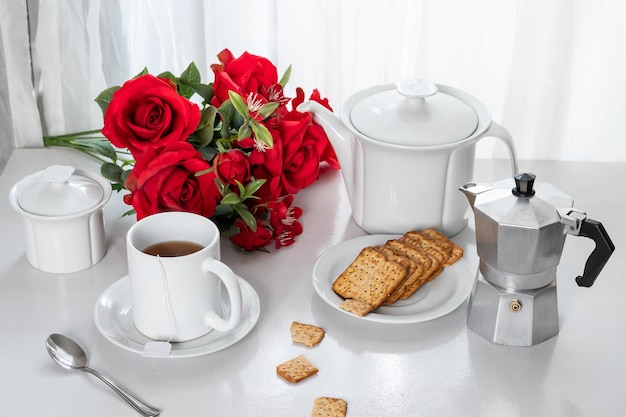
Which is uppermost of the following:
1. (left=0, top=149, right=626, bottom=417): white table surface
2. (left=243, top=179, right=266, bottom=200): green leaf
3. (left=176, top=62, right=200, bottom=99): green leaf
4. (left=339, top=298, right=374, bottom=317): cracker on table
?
(left=176, top=62, right=200, bottom=99): green leaf

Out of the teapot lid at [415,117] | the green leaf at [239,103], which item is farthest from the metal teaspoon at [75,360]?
the teapot lid at [415,117]

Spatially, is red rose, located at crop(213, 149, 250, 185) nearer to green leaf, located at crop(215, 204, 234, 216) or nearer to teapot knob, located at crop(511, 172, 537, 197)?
green leaf, located at crop(215, 204, 234, 216)

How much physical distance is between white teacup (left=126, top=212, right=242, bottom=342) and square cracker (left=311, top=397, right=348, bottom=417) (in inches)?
5.5

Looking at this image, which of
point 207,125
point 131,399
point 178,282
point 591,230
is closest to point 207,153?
point 207,125

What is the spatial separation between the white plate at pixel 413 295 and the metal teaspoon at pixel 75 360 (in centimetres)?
27

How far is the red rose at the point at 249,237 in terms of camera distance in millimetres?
1124

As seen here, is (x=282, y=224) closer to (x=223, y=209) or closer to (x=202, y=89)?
(x=223, y=209)

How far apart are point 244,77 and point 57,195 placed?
0.31 meters

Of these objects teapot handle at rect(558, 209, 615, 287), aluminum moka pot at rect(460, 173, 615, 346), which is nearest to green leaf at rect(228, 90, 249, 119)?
aluminum moka pot at rect(460, 173, 615, 346)

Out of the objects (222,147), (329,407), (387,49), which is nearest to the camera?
(329,407)

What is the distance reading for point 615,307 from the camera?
1040mm

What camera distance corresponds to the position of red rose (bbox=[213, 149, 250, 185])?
107 centimetres

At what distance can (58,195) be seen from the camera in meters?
1.06

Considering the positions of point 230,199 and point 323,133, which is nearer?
point 230,199
